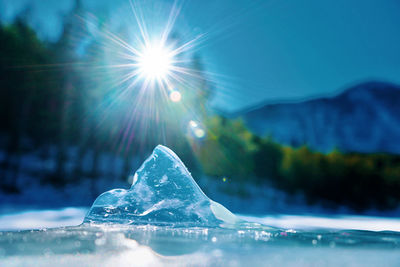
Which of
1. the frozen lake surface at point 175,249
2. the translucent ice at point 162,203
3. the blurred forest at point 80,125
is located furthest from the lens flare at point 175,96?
the frozen lake surface at point 175,249

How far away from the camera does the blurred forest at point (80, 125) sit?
3256 centimetres

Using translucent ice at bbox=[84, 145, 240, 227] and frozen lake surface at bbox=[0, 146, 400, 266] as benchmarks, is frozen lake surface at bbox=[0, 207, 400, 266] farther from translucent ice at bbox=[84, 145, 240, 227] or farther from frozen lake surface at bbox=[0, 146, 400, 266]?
translucent ice at bbox=[84, 145, 240, 227]

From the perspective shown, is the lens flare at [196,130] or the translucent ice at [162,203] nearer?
the translucent ice at [162,203]

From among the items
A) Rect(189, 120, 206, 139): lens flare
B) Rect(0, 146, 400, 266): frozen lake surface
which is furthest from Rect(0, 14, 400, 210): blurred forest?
Result: Rect(0, 146, 400, 266): frozen lake surface

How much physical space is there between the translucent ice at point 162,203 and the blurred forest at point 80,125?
68.0 feet

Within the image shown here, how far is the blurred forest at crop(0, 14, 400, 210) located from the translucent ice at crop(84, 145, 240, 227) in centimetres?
2072

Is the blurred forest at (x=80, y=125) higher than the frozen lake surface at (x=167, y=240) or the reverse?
higher

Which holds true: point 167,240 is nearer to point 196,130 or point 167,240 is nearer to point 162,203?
point 162,203

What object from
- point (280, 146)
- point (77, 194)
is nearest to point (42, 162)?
point (77, 194)

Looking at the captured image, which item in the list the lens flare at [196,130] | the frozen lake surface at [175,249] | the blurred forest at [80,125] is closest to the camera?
the frozen lake surface at [175,249]

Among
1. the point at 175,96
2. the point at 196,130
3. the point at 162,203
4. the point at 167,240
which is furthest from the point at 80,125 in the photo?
the point at 167,240

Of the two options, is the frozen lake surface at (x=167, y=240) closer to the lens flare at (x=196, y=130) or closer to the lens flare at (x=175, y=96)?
the lens flare at (x=196, y=130)

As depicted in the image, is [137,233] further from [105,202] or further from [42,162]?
[42,162]

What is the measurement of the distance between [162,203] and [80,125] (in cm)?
2806
